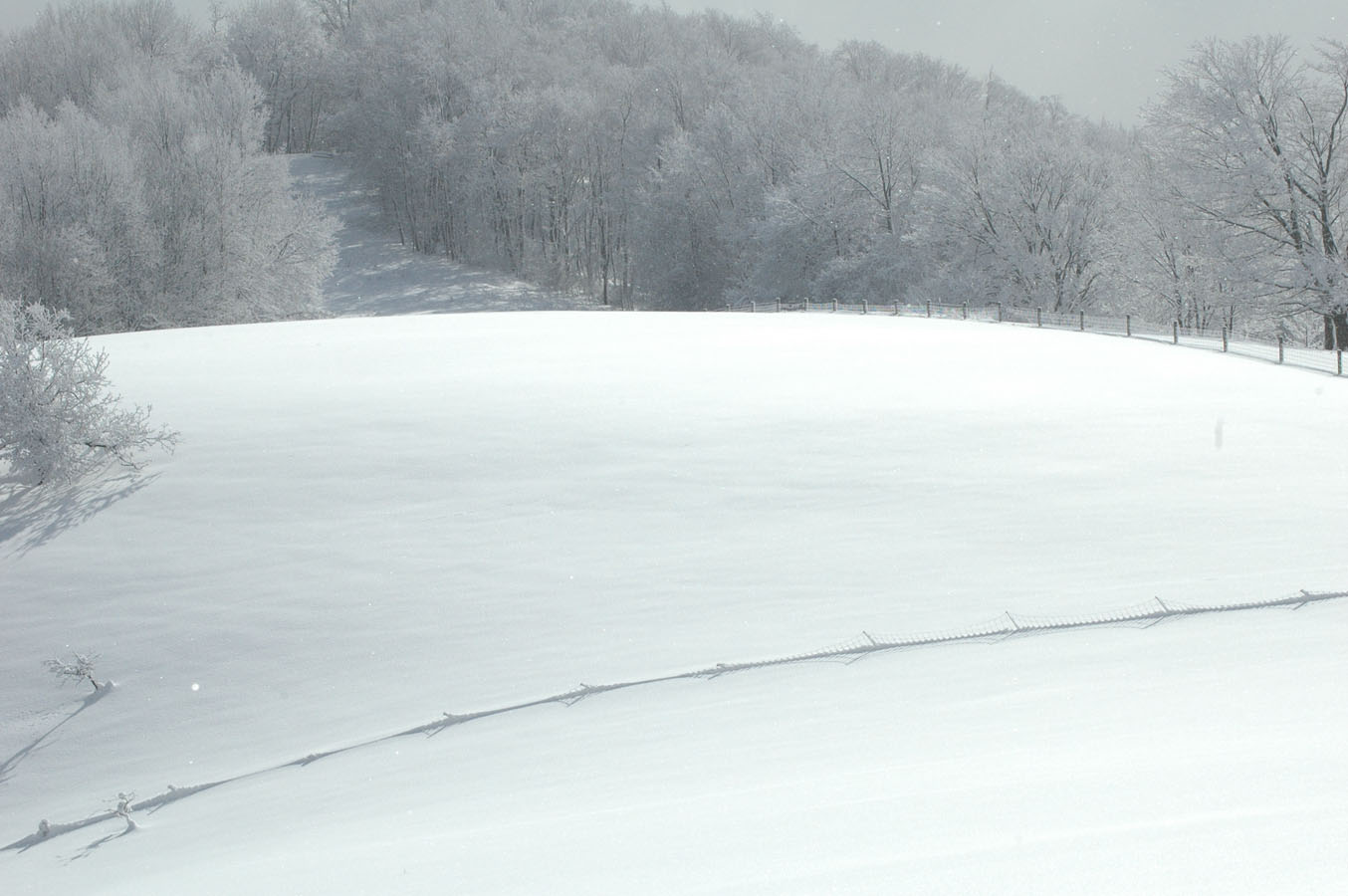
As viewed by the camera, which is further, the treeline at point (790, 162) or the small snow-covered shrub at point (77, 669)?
the treeline at point (790, 162)

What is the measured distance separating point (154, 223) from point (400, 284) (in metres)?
25.4

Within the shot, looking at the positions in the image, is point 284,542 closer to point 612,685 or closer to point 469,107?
point 612,685

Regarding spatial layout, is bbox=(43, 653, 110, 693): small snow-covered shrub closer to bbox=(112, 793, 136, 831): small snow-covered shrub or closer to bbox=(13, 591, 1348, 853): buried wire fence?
bbox=(112, 793, 136, 831): small snow-covered shrub

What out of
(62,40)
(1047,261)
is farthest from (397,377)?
(62,40)

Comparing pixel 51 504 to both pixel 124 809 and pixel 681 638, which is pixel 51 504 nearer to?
pixel 124 809

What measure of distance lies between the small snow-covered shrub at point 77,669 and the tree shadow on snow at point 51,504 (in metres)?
2.54

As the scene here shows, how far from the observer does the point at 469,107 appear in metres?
75.4

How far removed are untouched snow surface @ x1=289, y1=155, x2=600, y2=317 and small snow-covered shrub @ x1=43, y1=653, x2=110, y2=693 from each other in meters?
53.9

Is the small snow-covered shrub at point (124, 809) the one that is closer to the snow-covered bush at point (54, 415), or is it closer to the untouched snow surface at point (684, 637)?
the untouched snow surface at point (684, 637)

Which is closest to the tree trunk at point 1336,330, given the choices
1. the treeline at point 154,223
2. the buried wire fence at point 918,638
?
the buried wire fence at point 918,638

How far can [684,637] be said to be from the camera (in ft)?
37.8

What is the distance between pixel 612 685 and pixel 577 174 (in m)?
71.1

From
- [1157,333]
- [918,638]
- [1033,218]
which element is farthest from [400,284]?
[918,638]

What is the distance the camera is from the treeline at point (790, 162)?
37500mm
